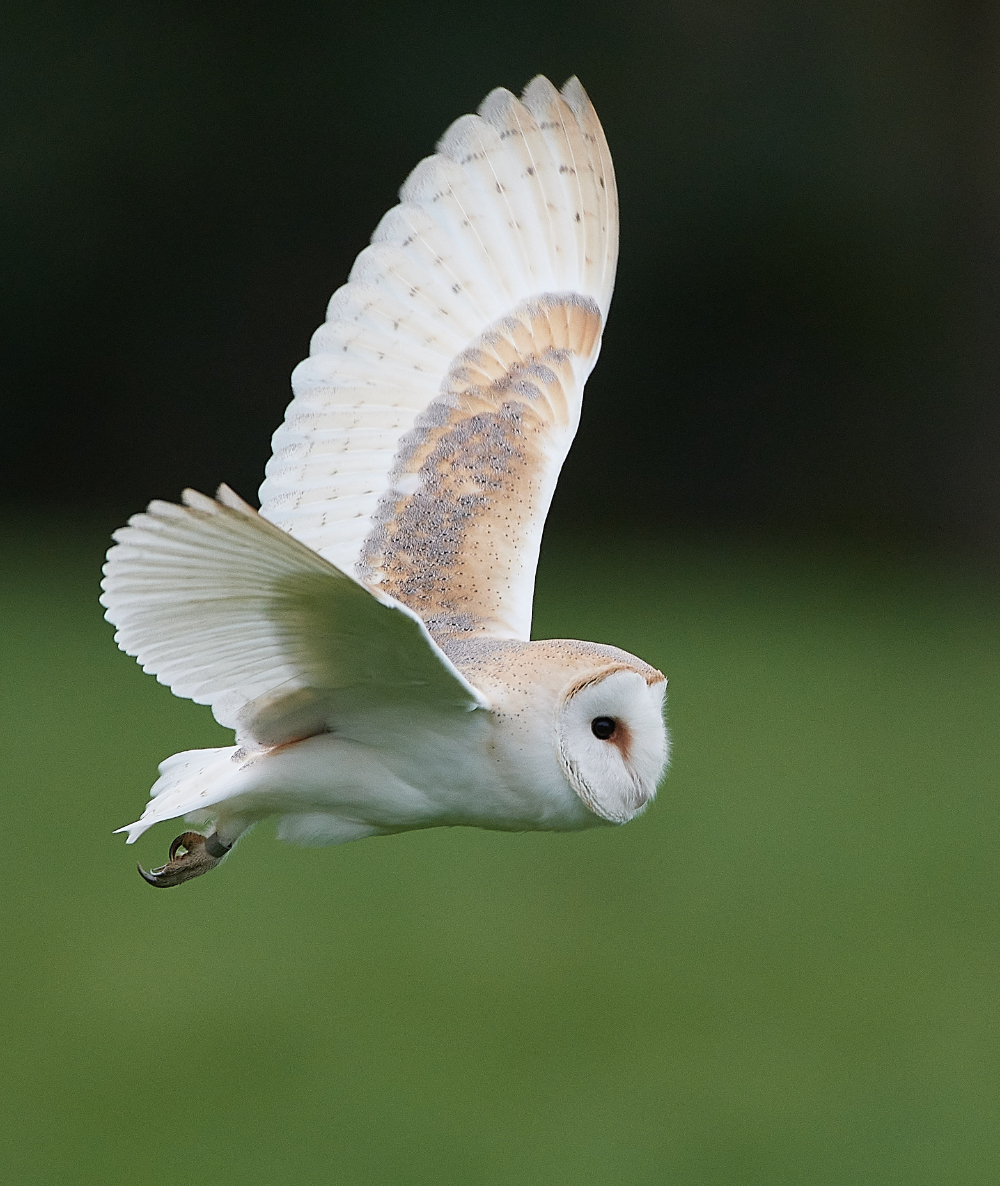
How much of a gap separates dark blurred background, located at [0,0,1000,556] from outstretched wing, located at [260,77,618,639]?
280 inches

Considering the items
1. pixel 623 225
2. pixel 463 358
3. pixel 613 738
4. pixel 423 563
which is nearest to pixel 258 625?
pixel 613 738

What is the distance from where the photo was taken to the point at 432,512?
8.62 feet

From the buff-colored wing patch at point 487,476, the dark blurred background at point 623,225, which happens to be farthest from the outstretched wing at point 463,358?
the dark blurred background at point 623,225

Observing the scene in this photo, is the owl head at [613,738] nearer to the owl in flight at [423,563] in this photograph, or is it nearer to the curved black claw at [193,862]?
the owl in flight at [423,563]

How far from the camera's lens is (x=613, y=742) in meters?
2.04

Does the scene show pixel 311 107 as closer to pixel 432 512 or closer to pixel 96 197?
pixel 96 197

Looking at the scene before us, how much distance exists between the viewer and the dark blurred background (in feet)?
33.0

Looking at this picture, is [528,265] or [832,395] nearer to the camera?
[528,265]

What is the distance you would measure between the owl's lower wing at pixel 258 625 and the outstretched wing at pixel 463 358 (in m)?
0.46

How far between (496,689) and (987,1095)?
4588 millimetres

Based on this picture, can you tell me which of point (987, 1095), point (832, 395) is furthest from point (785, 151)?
point (987, 1095)

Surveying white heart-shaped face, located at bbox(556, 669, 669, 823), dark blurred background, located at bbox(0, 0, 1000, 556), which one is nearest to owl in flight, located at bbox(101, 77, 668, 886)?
white heart-shaped face, located at bbox(556, 669, 669, 823)

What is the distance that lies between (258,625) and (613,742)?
0.44m

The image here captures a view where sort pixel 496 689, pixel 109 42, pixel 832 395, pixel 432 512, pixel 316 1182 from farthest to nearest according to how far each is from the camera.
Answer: pixel 832 395, pixel 109 42, pixel 316 1182, pixel 432 512, pixel 496 689
